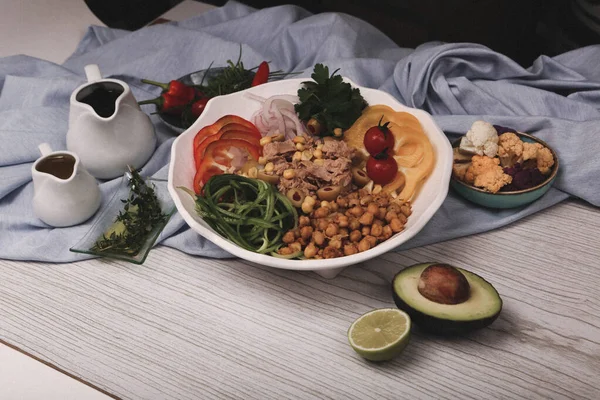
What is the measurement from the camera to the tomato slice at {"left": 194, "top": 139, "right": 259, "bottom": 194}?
175cm

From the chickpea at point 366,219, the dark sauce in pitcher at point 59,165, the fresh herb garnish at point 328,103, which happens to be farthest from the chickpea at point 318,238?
the dark sauce in pitcher at point 59,165

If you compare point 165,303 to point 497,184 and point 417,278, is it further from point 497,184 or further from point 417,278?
point 497,184

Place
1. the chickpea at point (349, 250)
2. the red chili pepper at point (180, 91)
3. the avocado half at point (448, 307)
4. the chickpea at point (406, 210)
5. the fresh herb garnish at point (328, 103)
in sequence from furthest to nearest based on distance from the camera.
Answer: the red chili pepper at point (180, 91) → the fresh herb garnish at point (328, 103) → the chickpea at point (406, 210) → the chickpea at point (349, 250) → the avocado half at point (448, 307)

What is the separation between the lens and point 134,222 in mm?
1786

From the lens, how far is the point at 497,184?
1742 millimetres

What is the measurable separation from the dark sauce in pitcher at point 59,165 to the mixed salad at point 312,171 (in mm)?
395

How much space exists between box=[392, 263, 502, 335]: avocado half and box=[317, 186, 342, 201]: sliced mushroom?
32 cm

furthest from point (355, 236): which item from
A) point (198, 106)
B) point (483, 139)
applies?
point (198, 106)

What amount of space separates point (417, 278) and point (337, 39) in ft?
4.29

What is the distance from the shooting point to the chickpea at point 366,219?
1581 mm

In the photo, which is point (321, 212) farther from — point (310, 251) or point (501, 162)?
point (501, 162)

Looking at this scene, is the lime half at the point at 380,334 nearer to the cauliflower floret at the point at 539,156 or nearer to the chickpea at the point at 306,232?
the chickpea at the point at 306,232

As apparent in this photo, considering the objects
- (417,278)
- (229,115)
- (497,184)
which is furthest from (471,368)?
(229,115)

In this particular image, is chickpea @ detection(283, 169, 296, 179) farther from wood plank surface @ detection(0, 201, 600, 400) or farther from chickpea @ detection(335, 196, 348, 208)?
wood plank surface @ detection(0, 201, 600, 400)
